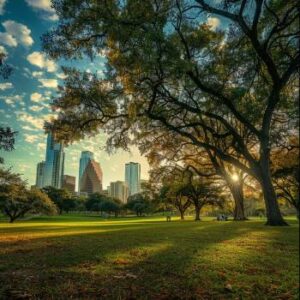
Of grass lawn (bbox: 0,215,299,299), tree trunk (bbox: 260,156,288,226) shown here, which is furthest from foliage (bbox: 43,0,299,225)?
grass lawn (bbox: 0,215,299,299)

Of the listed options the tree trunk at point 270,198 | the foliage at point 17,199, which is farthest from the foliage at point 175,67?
the foliage at point 17,199

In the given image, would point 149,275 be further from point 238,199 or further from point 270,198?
point 238,199

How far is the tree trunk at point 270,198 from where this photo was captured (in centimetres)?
1717

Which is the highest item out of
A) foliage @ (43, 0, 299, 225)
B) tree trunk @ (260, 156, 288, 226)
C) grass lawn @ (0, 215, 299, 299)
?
foliage @ (43, 0, 299, 225)

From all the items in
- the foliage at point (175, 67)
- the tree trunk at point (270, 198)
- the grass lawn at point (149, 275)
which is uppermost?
the foliage at point (175, 67)

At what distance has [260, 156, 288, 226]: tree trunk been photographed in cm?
1717

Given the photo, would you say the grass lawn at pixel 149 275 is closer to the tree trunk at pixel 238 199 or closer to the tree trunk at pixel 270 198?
the tree trunk at pixel 270 198

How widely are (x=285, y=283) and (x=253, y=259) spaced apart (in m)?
1.92

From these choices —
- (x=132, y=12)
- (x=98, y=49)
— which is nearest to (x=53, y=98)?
(x=98, y=49)

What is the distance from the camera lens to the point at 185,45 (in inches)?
651

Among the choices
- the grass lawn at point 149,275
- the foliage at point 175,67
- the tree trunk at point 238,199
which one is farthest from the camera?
the tree trunk at point 238,199

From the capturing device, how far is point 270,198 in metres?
17.2

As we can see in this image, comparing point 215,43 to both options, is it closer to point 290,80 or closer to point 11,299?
point 290,80

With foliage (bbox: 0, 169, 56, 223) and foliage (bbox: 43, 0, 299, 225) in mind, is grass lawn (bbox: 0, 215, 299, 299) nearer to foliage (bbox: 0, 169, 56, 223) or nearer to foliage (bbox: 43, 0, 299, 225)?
foliage (bbox: 43, 0, 299, 225)
